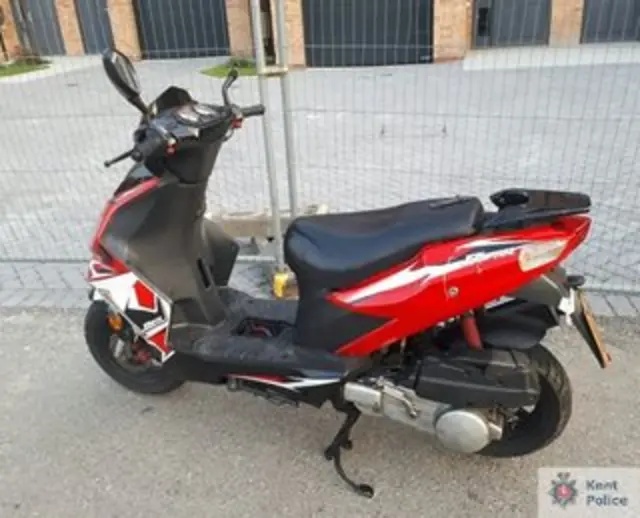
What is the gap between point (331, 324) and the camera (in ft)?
7.38

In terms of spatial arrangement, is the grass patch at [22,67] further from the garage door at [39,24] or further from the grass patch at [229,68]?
the grass patch at [229,68]

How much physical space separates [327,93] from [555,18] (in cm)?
539

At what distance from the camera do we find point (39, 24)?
15820mm

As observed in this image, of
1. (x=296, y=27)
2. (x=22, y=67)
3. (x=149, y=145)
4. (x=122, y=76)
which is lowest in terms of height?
(x=22, y=67)

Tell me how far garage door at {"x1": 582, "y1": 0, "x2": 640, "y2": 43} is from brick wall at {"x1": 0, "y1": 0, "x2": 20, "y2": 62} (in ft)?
41.7

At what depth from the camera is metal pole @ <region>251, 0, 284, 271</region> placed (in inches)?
126

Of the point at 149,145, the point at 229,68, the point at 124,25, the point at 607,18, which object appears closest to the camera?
the point at 149,145

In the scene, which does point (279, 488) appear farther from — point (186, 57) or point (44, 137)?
point (186, 57)

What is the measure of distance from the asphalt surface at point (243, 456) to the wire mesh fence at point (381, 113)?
1264 millimetres

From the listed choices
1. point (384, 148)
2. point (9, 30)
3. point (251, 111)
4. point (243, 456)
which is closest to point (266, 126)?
point (251, 111)

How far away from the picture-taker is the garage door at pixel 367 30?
38.2ft

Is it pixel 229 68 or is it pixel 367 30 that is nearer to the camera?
pixel 229 68

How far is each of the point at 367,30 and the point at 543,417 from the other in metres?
11.1

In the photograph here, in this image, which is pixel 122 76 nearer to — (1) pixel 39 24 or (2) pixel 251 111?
(2) pixel 251 111
